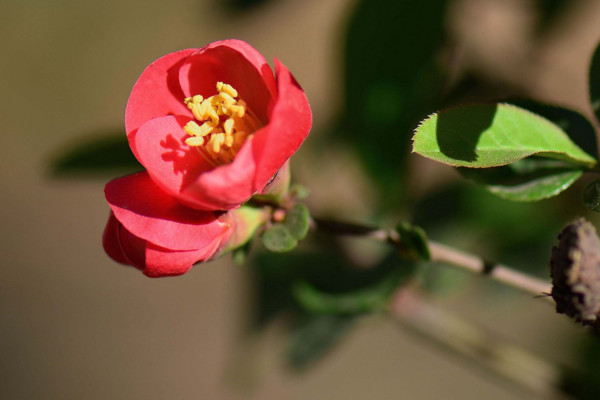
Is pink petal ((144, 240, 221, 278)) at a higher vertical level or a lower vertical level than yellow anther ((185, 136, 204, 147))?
lower

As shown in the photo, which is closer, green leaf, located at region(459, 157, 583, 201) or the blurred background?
green leaf, located at region(459, 157, 583, 201)

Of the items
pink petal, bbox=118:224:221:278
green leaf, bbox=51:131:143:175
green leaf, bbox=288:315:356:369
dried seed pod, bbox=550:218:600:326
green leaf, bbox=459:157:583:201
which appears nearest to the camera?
dried seed pod, bbox=550:218:600:326

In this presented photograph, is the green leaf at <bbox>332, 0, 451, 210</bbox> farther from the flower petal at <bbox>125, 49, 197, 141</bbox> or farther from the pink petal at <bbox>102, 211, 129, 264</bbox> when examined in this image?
the pink petal at <bbox>102, 211, 129, 264</bbox>

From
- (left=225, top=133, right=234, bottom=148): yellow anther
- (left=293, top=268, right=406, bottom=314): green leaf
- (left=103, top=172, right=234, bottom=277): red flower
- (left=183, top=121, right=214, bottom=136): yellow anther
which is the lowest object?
(left=293, top=268, right=406, bottom=314): green leaf

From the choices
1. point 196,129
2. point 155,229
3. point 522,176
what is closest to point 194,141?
point 196,129

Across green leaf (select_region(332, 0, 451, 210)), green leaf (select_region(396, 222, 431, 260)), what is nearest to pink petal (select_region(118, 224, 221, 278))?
green leaf (select_region(396, 222, 431, 260))

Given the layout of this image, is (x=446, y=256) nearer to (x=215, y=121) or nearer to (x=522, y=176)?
(x=522, y=176)

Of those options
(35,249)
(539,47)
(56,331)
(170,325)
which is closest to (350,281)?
(539,47)
